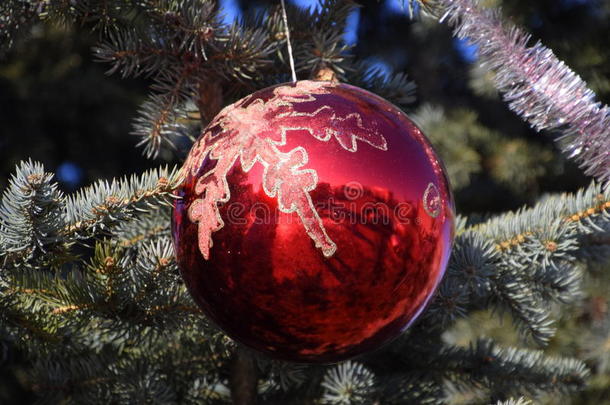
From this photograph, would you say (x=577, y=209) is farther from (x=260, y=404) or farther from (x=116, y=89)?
(x=116, y=89)

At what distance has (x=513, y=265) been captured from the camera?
110cm

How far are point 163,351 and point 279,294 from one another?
519 millimetres

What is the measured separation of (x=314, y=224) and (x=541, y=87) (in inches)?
15.0

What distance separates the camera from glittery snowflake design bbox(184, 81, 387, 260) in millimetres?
727

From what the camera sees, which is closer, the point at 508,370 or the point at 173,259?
the point at 173,259

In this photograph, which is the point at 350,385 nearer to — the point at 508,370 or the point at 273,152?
the point at 508,370

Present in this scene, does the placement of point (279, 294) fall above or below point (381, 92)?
below

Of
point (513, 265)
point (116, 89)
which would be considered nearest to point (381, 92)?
point (513, 265)

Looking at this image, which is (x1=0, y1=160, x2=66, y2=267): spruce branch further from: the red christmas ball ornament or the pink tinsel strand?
the pink tinsel strand

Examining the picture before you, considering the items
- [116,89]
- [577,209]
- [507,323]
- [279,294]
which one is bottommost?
[279,294]

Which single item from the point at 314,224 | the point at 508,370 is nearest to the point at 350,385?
the point at 508,370

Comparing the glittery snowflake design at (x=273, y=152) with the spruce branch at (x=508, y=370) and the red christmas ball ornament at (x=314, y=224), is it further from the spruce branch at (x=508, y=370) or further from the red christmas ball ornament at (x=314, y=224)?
the spruce branch at (x=508, y=370)

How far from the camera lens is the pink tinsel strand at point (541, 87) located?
0.87m

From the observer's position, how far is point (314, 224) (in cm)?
72
